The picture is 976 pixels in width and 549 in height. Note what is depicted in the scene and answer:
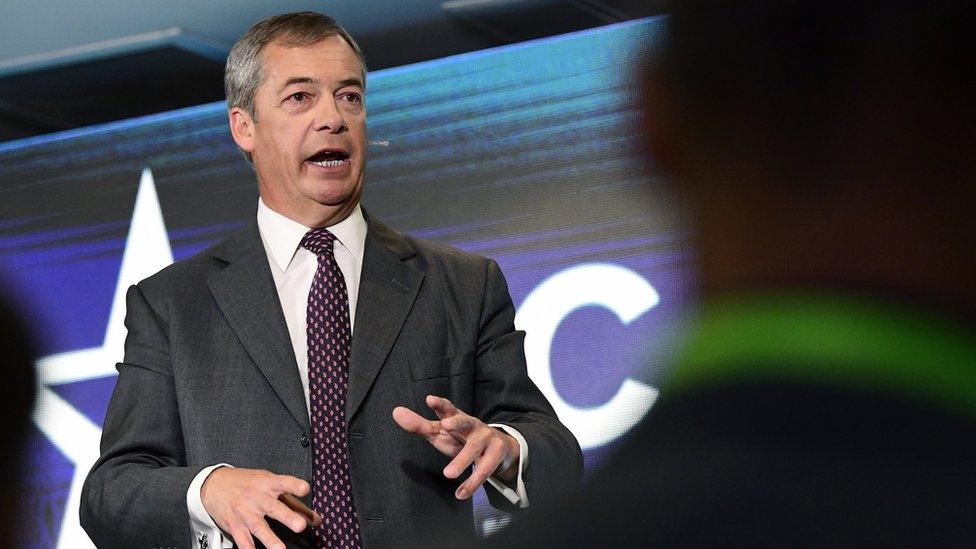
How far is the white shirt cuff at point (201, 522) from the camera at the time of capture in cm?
158

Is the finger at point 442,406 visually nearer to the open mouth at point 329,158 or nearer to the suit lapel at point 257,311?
the suit lapel at point 257,311

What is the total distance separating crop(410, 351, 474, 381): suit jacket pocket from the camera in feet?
5.87

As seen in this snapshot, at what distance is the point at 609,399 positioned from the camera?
121 inches

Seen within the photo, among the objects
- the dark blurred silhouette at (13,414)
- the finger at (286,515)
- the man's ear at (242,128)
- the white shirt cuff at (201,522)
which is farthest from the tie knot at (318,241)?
the dark blurred silhouette at (13,414)

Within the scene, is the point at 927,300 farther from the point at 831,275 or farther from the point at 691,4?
the point at 691,4

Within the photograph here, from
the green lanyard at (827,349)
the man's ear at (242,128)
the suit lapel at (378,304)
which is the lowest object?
the suit lapel at (378,304)

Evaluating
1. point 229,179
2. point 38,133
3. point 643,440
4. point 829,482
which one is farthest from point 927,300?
point 38,133

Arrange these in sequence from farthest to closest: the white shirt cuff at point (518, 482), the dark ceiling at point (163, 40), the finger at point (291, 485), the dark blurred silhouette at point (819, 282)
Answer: the dark ceiling at point (163, 40) → the dark blurred silhouette at point (819, 282) → the white shirt cuff at point (518, 482) → the finger at point (291, 485)

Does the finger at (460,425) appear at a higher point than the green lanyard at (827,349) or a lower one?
lower

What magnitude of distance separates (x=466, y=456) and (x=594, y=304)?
162cm

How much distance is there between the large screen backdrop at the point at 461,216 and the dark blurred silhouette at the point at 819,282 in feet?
0.39

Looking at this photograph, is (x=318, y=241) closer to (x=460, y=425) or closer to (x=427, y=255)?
(x=427, y=255)

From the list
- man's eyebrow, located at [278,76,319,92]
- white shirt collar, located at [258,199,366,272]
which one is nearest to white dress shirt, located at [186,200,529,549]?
white shirt collar, located at [258,199,366,272]

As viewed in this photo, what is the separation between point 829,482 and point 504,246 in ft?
3.42
